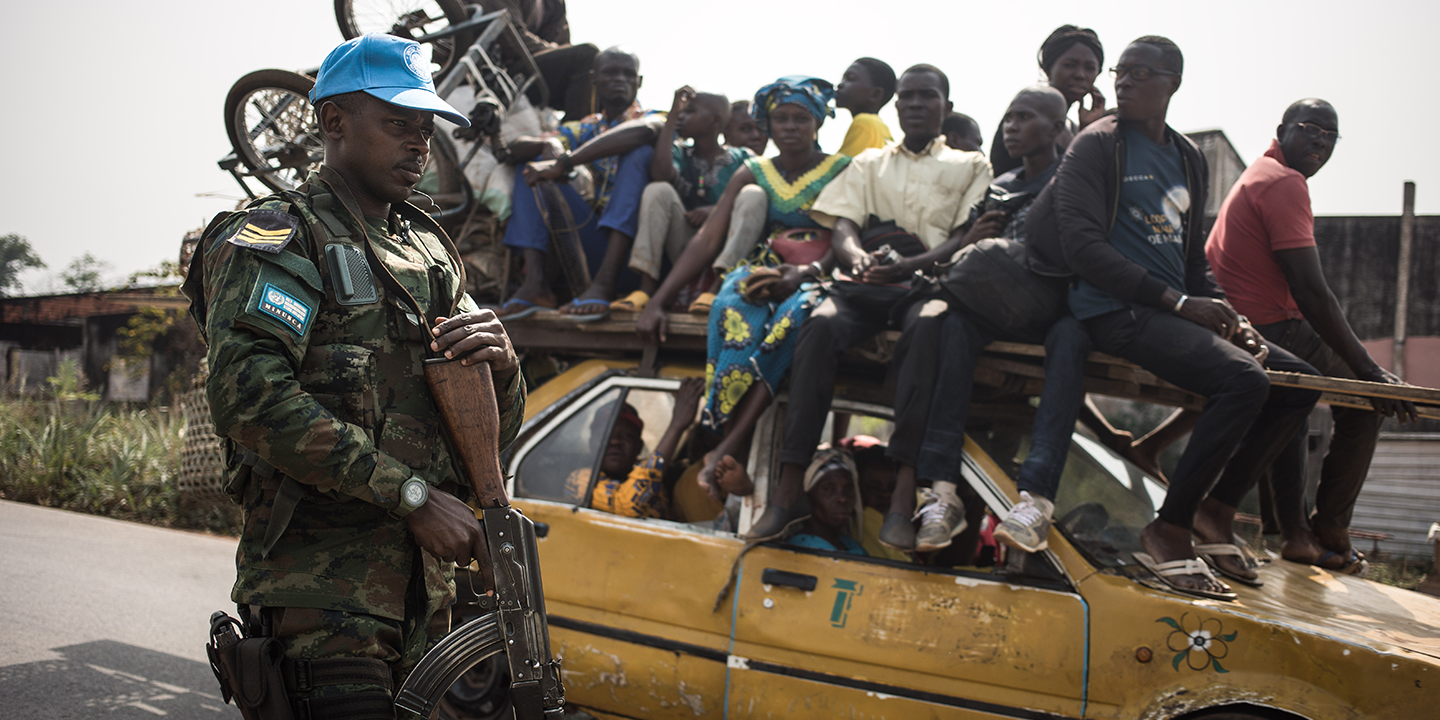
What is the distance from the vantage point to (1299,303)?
3.53m

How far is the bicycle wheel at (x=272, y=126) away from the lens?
469 cm

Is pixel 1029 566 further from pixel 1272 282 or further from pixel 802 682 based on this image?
pixel 1272 282

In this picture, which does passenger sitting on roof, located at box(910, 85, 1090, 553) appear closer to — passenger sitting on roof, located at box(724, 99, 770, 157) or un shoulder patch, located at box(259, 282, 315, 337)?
un shoulder patch, located at box(259, 282, 315, 337)

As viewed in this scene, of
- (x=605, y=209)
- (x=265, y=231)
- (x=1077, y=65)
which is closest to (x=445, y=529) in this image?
(x=265, y=231)

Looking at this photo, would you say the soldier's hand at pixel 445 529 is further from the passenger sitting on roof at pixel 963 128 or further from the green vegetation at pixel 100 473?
the green vegetation at pixel 100 473

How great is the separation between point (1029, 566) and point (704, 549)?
1138 mm

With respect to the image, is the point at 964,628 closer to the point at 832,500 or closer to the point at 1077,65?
the point at 832,500

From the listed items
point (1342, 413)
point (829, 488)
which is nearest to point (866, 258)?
point (829, 488)

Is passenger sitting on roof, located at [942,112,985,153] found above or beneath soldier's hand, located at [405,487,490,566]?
above

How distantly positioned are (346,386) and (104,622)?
421cm

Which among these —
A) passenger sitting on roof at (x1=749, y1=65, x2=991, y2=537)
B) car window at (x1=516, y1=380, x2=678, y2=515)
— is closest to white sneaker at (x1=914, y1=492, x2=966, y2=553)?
passenger sitting on roof at (x1=749, y1=65, x2=991, y2=537)

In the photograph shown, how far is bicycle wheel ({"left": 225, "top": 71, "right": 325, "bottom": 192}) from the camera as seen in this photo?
4688mm

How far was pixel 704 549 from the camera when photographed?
317 centimetres

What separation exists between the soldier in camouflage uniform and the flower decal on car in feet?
6.81
